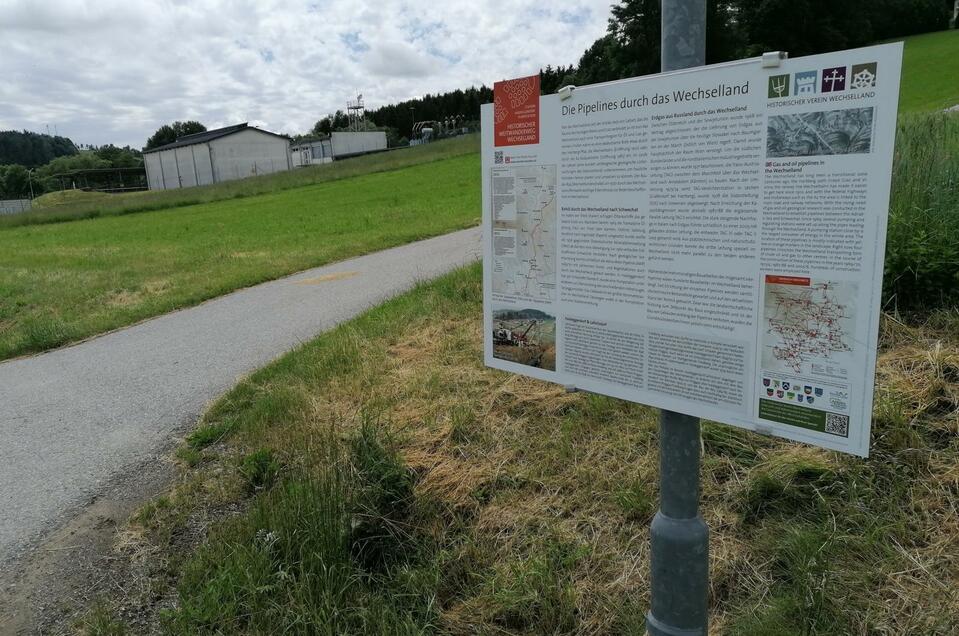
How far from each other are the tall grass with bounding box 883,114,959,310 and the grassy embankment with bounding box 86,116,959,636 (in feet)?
0.05

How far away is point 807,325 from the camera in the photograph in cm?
194

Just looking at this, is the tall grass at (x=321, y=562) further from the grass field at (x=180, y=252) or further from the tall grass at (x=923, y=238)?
the grass field at (x=180, y=252)

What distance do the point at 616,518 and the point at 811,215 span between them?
193cm

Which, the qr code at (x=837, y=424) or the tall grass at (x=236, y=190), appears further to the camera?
the tall grass at (x=236, y=190)

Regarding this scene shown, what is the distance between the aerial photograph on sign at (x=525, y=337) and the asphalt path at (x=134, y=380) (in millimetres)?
3195

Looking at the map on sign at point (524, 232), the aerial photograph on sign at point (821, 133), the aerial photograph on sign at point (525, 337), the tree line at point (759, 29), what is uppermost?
the tree line at point (759, 29)

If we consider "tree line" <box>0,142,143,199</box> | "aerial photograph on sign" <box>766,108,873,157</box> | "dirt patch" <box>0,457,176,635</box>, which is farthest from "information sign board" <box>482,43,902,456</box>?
"tree line" <box>0,142,143,199</box>

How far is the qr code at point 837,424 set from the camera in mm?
1929

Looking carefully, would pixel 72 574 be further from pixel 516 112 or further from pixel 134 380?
pixel 134 380

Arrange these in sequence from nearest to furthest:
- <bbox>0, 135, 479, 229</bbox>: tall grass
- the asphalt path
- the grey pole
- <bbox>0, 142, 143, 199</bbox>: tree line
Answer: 1. the grey pole
2. the asphalt path
3. <bbox>0, 135, 479, 229</bbox>: tall grass
4. <bbox>0, 142, 143, 199</bbox>: tree line

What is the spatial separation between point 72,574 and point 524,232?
312cm

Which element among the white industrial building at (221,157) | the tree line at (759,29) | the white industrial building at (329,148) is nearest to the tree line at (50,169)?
the white industrial building at (221,157)

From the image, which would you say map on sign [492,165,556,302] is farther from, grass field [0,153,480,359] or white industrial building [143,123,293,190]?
white industrial building [143,123,293,190]

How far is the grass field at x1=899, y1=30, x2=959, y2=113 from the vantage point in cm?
3103
